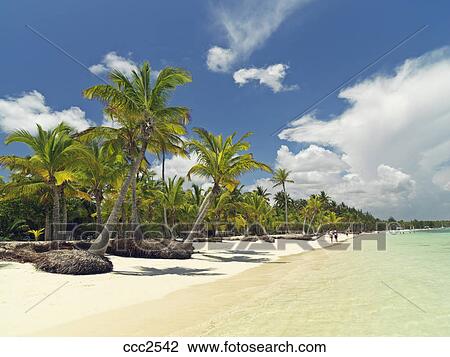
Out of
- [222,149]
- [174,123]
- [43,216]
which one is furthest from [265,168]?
[43,216]

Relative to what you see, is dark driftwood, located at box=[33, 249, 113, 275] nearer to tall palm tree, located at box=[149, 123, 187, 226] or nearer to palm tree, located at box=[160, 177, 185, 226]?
tall palm tree, located at box=[149, 123, 187, 226]

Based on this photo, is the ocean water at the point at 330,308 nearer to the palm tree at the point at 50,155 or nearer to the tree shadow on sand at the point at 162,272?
the tree shadow on sand at the point at 162,272

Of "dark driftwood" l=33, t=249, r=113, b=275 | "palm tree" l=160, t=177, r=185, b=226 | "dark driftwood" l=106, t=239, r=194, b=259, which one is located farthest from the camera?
"palm tree" l=160, t=177, r=185, b=226

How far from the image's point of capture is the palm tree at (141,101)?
14.4 m

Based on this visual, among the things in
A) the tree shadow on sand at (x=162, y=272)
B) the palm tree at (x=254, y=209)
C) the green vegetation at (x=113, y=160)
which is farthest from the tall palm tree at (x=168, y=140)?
the palm tree at (x=254, y=209)

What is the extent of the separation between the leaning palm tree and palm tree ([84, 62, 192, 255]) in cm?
473

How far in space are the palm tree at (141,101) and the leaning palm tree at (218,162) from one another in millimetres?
4726

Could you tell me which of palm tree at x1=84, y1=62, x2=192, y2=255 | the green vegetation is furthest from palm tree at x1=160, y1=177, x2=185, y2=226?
palm tree at x1=84, y1=62, x2=192, y2=255

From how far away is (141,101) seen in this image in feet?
50.0

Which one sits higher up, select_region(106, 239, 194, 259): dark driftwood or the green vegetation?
the green vegetation

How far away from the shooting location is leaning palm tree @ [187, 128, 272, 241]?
67.8 feet

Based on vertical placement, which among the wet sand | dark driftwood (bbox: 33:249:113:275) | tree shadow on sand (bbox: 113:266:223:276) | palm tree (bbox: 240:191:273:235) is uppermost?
palm tree (bbox: 240:191:273:235)

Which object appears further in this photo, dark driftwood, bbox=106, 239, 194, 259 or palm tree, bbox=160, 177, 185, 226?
palm tree, bbox=160, 177, 185, 226
